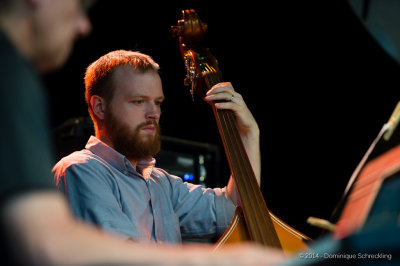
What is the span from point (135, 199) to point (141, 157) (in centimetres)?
27

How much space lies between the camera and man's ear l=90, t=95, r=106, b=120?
2180 millimetres

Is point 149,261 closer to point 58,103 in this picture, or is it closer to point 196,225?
point 196,225

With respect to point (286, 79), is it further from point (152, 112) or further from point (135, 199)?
point (135, 199)

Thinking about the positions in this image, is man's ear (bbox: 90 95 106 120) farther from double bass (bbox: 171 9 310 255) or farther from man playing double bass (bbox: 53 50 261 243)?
double bass (bbox: 171 9 310 255)

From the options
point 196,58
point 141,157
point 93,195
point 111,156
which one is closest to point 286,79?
point 196,58

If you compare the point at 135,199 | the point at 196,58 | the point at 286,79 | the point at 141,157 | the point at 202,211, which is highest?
the point at 196,58

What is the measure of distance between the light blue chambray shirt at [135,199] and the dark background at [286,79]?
42.4 inches

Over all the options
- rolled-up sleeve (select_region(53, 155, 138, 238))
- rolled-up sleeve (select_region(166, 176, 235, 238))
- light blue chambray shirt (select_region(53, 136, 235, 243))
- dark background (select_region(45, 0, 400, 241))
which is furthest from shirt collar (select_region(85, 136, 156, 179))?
dark background (select_region(45, 0, 400, 241))

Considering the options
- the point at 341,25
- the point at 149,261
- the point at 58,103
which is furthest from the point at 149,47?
the point at 149,261

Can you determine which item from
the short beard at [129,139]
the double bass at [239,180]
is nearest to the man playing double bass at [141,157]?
the short beard at [129,139]

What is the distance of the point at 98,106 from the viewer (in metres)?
2.20

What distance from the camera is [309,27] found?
3055 mm

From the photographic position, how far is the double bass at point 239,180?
154 cm

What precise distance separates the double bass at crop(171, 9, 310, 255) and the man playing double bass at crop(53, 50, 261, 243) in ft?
0.36
